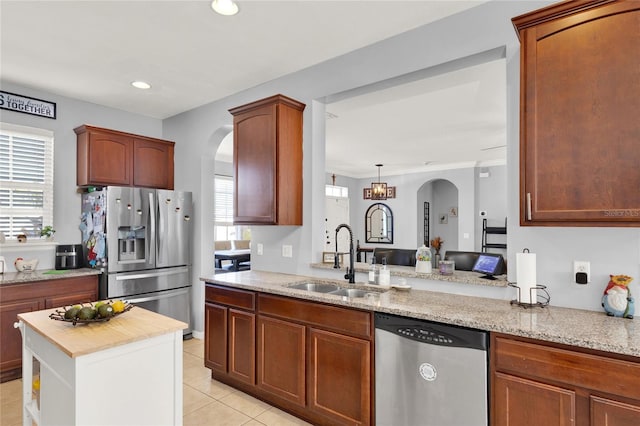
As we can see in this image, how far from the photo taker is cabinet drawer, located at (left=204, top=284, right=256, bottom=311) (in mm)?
2793

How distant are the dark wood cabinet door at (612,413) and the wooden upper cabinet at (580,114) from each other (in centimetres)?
77

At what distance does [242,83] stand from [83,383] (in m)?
2.92

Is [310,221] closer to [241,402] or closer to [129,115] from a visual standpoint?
[241,402]

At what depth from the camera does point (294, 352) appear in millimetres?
2496

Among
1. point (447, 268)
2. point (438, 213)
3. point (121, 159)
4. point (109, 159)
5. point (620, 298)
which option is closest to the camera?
point (620, 298)

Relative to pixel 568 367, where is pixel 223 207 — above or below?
above

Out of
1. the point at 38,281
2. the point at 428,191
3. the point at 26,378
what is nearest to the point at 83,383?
the point at 26,378

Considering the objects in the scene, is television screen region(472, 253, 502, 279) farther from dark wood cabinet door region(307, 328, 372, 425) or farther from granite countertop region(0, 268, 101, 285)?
granite countertop region(0, 268, 101, 285)

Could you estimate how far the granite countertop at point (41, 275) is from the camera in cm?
319

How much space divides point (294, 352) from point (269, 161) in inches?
62.1

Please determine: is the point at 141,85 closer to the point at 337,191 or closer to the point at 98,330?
the point at 98,330

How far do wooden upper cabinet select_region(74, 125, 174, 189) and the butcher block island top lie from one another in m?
2.28

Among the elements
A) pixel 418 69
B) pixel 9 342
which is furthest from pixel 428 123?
pixel 9 342

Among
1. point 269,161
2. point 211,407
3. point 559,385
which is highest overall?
point 269,161
